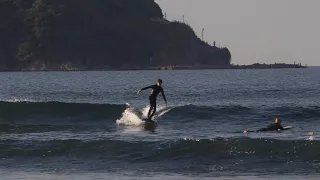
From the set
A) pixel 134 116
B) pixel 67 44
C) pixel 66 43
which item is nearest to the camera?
pixel 134 116

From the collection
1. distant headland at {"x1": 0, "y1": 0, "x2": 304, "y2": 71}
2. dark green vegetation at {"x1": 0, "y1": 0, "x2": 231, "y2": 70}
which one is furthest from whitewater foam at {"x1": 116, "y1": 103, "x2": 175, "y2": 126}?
dark green vegetation at {"x1": 0, "y1": 0, "x2": 231, "y2": 70}

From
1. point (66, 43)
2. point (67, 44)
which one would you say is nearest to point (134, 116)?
point (67, 44)

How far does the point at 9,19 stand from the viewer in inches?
7520

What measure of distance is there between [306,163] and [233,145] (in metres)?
2.40

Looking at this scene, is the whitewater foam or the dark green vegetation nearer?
the whitewater foam

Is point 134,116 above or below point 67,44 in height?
below

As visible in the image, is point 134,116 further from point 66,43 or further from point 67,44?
point 66,43

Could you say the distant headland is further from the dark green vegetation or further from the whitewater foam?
the whitewater foam

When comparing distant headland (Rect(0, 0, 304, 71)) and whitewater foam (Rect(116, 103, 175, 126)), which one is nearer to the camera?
whitewater foam (Rect(116, 103, 175, 126))

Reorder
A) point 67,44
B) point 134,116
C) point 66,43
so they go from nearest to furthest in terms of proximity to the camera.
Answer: point 134,116
point 67,44
point 66,43

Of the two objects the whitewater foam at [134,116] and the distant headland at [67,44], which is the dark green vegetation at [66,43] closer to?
the distant headland at [67,44]

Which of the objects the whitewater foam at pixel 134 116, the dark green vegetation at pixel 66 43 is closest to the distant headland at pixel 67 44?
the dark green vegetation at pixel 66 43

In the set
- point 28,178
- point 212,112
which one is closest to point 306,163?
point 28,178

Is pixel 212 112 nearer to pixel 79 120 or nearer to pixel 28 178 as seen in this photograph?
pixel 79 120
